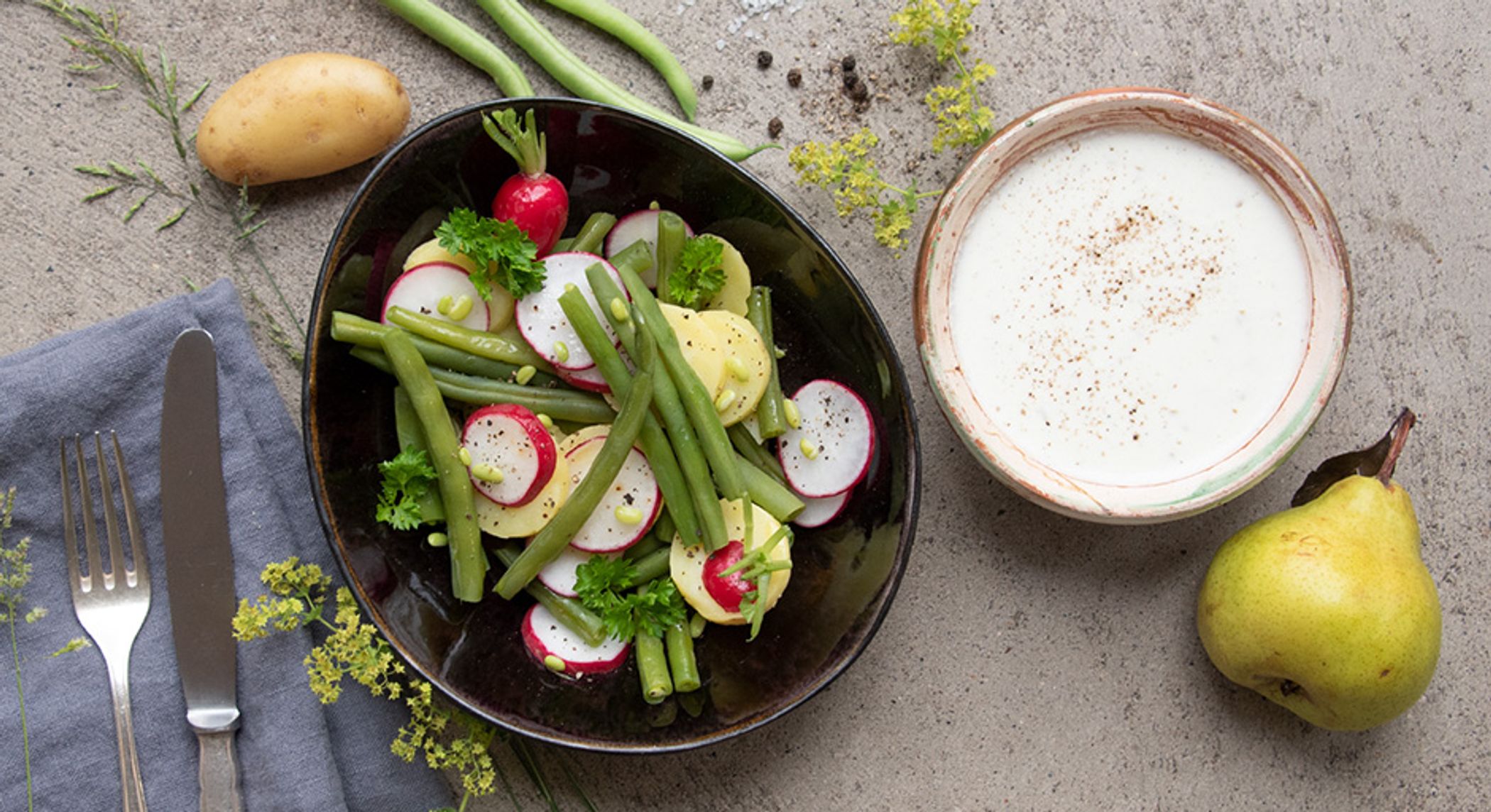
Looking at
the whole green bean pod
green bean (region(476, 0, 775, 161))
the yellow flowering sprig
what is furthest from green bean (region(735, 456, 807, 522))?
the yellow flowering sprig

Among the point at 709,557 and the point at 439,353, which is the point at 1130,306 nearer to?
the point at 709,557

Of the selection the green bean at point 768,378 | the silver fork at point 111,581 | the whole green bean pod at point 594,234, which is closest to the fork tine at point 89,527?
the silver fork at point 111,581

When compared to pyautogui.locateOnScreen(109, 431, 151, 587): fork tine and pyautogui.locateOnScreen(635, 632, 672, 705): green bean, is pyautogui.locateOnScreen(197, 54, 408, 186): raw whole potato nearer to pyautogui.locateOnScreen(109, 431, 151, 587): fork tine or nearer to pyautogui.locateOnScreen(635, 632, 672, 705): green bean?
pyautogui.locateOnScreen(109, 431, 151, 587): fork tine

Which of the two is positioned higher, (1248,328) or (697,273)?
(697,273)

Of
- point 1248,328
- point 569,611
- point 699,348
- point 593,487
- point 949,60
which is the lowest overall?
point 569,611

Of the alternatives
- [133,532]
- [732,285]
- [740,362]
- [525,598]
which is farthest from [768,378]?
[133,532]

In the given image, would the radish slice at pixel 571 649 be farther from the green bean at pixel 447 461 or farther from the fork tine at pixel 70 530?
the fork tine at pixel 70 530

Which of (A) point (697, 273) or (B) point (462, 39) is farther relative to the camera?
(B) point (462, 39)
